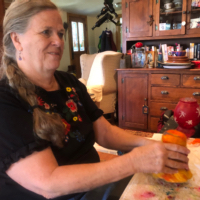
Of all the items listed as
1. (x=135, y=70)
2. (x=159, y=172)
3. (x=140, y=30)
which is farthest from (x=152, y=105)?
(x=159, y=172)

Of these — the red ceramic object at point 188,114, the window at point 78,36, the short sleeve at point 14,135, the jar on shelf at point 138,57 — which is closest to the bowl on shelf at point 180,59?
the jar on shelf at point 138,57

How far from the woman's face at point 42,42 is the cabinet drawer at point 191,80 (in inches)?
67.8

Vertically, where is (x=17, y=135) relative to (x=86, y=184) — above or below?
above

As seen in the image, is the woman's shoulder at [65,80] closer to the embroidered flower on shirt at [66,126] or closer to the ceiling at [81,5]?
the embroidered flower on shirt at [66,126]

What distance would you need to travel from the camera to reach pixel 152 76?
90.3 inches

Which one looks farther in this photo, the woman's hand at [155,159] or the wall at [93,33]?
the wall at [93,33]

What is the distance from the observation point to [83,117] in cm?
86

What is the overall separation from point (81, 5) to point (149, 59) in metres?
2.60

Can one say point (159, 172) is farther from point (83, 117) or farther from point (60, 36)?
point (60, 36)

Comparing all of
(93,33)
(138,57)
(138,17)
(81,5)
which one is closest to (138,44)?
(138,57)

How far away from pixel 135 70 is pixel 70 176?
1948mm

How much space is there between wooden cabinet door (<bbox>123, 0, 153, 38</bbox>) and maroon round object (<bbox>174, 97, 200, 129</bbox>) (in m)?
1.76

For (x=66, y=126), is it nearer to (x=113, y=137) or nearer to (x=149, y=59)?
(x=113, y=137)

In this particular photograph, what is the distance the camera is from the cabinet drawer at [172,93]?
2.10m
